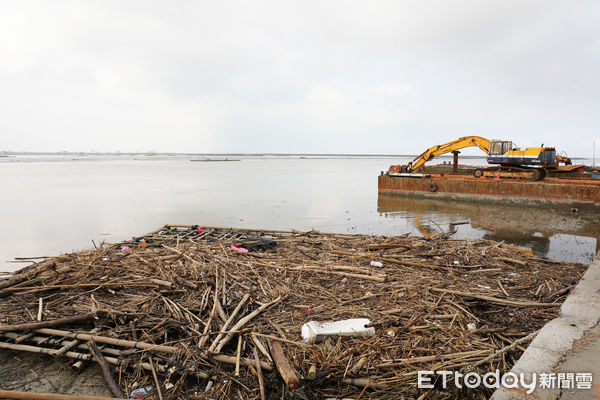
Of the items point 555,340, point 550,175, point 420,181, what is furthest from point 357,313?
point 550,175

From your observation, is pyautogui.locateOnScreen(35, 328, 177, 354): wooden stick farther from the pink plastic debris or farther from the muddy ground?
the pink plastic debris

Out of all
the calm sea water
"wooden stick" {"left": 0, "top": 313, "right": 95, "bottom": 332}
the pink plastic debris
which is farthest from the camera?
the calm sea water

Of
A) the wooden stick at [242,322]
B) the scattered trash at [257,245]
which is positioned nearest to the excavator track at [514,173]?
the scattered trash at [257,245]

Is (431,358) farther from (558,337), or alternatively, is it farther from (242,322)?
(242,322)

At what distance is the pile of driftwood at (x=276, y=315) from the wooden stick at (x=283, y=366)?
0.05 ft

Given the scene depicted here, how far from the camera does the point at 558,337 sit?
11.2 ft

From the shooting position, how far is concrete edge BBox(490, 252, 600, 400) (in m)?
2.63

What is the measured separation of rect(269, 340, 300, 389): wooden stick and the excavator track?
21.7m

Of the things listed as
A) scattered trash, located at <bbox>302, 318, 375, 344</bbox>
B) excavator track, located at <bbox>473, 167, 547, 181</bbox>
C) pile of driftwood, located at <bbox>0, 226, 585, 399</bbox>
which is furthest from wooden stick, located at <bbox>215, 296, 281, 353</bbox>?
excavator track, located at <bbox>473, 167, 547, 181</bbox>

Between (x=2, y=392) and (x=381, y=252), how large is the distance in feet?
21.8

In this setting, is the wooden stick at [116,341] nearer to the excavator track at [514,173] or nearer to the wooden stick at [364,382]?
the wooden stick at [364,382]

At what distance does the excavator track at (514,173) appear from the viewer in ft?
64.1

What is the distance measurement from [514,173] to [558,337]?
2032 centimetres

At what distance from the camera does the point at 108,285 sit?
5.47 metres
